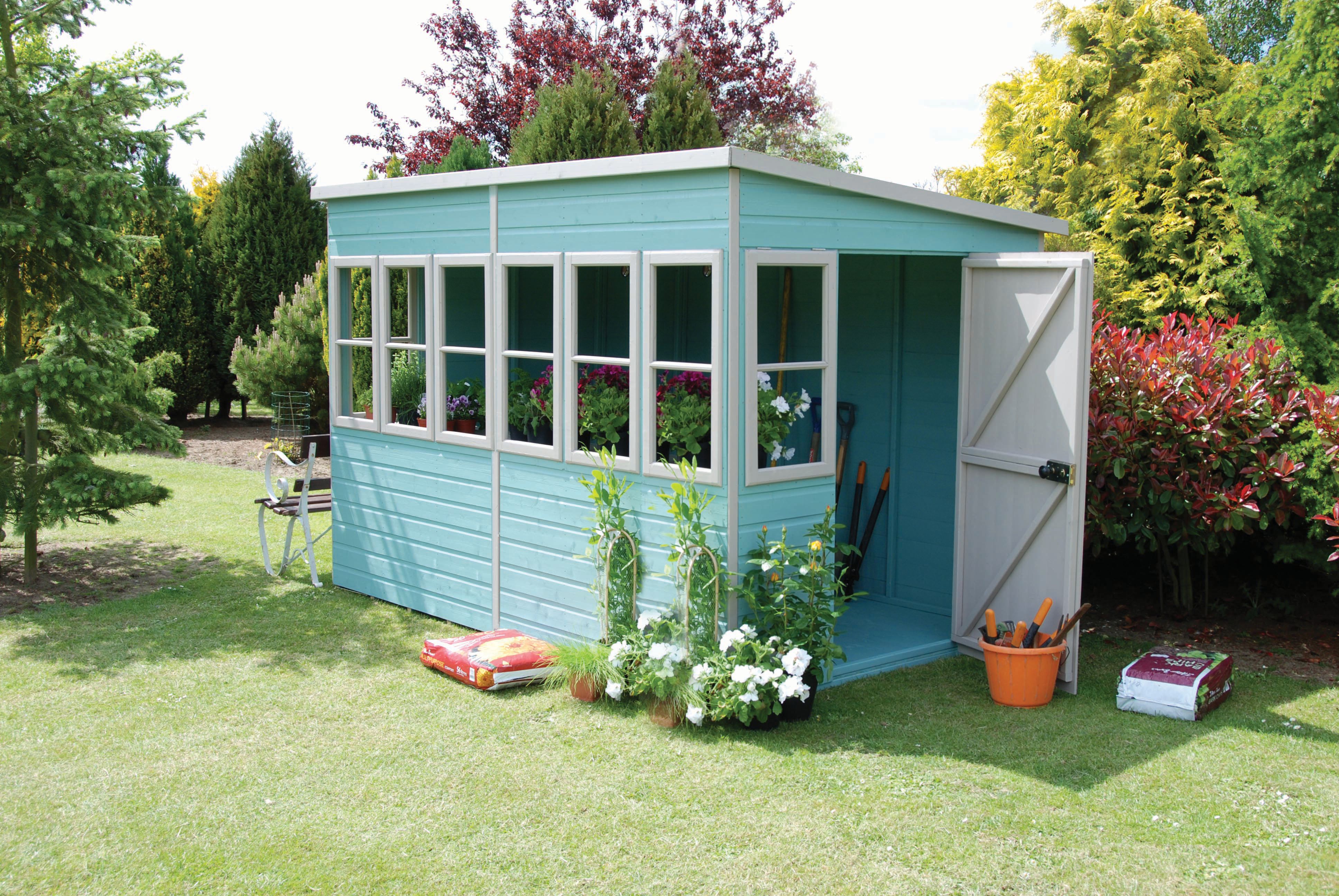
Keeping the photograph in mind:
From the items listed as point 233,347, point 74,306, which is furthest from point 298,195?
point 74,306

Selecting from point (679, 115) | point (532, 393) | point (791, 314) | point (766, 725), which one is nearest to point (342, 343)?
point (532, 393)

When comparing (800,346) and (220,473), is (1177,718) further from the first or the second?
(220,473)

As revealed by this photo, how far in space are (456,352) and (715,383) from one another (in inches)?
86.9

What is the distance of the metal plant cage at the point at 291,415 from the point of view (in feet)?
47.2

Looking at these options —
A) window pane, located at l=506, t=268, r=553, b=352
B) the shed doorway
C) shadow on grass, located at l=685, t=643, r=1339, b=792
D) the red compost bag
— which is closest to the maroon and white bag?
shadow on grass, located at l=685, t=643, r=1339, b=792

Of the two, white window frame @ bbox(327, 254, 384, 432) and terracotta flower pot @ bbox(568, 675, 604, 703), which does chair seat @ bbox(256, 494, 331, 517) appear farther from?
terracotta flower pot @ bbox(568, 675, 604, 703)

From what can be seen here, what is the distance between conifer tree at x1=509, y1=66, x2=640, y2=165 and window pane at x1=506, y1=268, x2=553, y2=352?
574 cm

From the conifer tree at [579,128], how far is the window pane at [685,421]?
8.55 meters

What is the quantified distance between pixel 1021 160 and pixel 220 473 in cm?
1289

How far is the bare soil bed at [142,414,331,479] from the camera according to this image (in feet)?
45.4

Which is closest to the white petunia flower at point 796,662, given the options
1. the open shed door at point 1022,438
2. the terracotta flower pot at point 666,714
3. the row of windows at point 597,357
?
the terracotta flower pot at point 666,714

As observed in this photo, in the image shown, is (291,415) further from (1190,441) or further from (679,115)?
(1190,441)

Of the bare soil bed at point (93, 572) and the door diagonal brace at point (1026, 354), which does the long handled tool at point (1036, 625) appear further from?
the bare soil bed at point (93, 572)

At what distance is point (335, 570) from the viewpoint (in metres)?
7.95
